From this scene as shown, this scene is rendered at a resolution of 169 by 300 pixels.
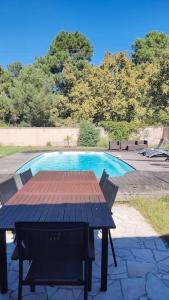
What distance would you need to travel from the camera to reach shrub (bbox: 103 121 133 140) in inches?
958

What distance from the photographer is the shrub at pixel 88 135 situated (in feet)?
78.7

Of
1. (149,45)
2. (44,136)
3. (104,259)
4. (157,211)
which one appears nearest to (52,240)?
(104,259)

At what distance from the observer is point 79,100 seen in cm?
2753

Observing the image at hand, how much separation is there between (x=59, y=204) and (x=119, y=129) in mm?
21403

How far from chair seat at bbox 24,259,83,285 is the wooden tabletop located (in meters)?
0.36

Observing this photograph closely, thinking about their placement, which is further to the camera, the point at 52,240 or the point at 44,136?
the point at 44,136

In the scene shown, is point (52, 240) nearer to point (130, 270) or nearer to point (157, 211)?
point (130, 270)

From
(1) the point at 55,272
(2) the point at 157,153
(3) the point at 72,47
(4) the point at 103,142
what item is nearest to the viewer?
(1) the point at 55,272

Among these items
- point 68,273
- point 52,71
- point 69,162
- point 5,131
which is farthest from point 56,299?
point 52,71

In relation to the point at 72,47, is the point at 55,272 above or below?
below

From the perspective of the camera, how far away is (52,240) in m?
2.34

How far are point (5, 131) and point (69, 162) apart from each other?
32.3 ft

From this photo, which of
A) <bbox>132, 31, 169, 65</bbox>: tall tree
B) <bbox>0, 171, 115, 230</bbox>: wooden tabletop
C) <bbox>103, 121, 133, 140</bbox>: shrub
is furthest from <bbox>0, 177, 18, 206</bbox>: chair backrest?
<bbox>132, 31, 169, 65</bbox>: tall tree

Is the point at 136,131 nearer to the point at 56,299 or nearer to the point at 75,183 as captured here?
the point at 75,183
